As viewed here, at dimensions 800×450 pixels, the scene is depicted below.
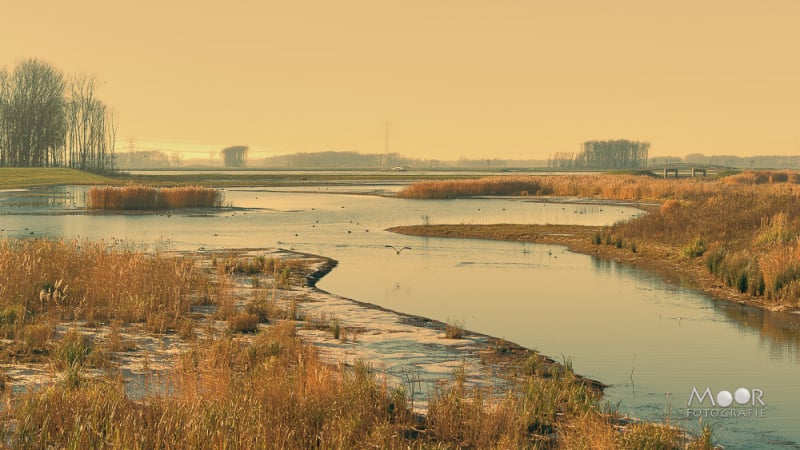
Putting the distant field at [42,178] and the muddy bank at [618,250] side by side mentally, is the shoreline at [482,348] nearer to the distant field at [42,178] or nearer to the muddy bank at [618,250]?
the muddy bank at [618,250]

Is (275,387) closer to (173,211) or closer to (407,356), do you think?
(407,356)

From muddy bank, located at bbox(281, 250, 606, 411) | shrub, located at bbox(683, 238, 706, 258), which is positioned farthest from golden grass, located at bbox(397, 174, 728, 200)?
muddy bank, located at bbox(281, 250, 606, 411)

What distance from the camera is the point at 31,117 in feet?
420

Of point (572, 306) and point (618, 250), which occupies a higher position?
point (618, 250)

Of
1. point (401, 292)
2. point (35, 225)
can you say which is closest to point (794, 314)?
point (401, 292)

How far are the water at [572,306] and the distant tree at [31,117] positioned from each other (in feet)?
282

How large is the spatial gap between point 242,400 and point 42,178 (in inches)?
4220

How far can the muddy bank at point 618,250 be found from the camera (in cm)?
2475

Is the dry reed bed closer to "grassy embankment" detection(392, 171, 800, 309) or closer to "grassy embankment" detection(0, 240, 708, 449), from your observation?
"grassy embankment" detection(392, 171, 800, 309)

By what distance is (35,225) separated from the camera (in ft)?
149

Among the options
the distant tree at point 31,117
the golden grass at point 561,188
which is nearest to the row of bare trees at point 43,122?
the distant tree at point 31,117

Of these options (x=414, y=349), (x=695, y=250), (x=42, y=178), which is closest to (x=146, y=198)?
(x=695, y=250)

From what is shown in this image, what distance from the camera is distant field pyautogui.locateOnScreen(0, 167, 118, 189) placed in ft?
334

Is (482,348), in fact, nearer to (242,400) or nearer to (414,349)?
(414,349)
